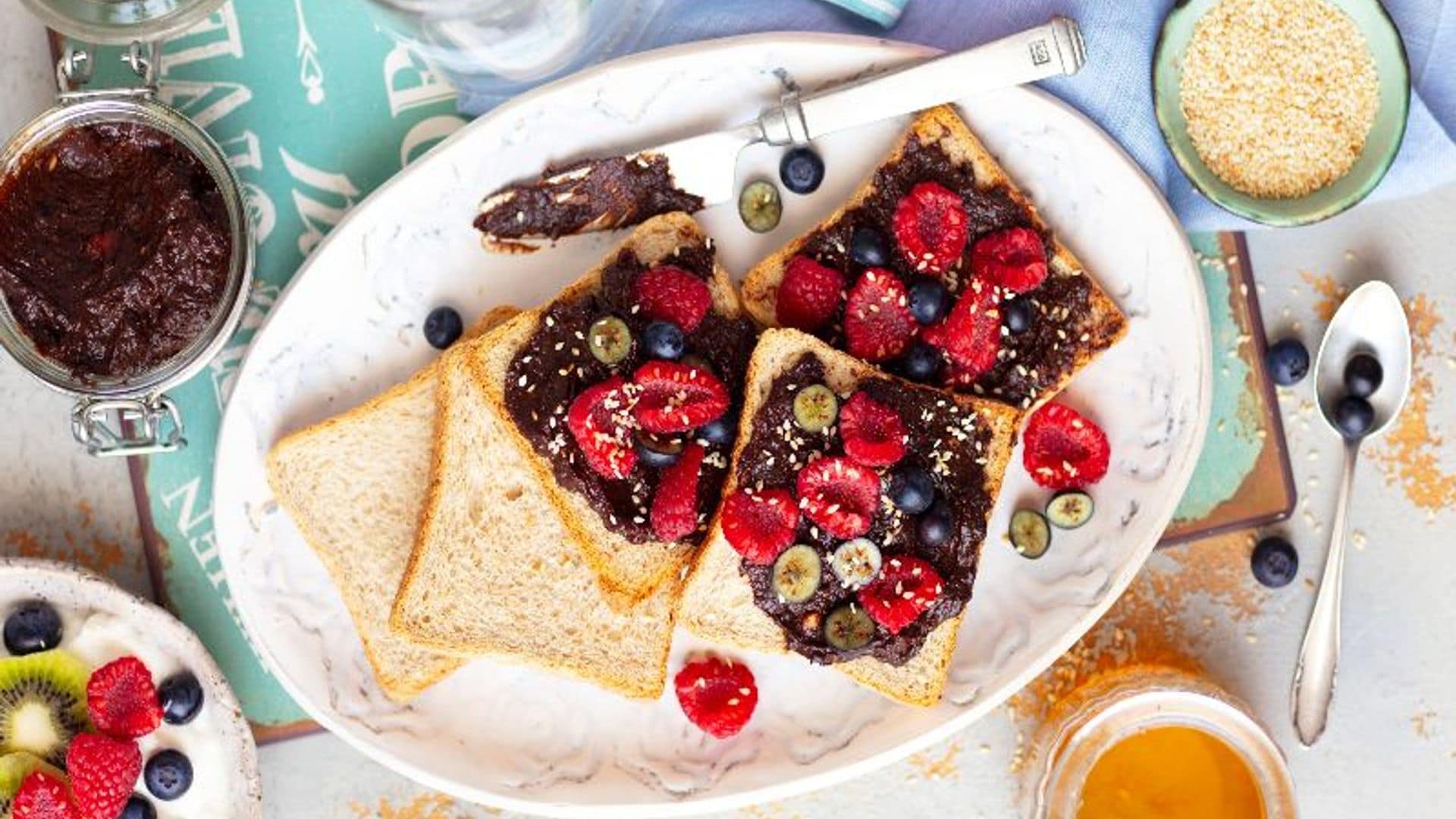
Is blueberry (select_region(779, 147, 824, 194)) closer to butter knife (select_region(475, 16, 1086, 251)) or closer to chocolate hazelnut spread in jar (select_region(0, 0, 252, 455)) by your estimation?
butter knife (select_region(475, 16, 1086, 251))

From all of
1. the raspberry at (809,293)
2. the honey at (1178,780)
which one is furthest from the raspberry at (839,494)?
the honey at (1178,780)

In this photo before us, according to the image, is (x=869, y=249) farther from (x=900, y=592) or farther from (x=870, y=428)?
(x=900, y=592)

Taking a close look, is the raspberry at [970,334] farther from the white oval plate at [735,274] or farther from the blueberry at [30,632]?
the blueberry at [30,632]

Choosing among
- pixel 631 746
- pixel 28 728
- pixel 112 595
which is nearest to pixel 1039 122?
pixel 631 746

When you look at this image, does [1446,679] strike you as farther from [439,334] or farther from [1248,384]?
[439,334]

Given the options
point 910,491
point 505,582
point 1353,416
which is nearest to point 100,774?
→ point 505,582
